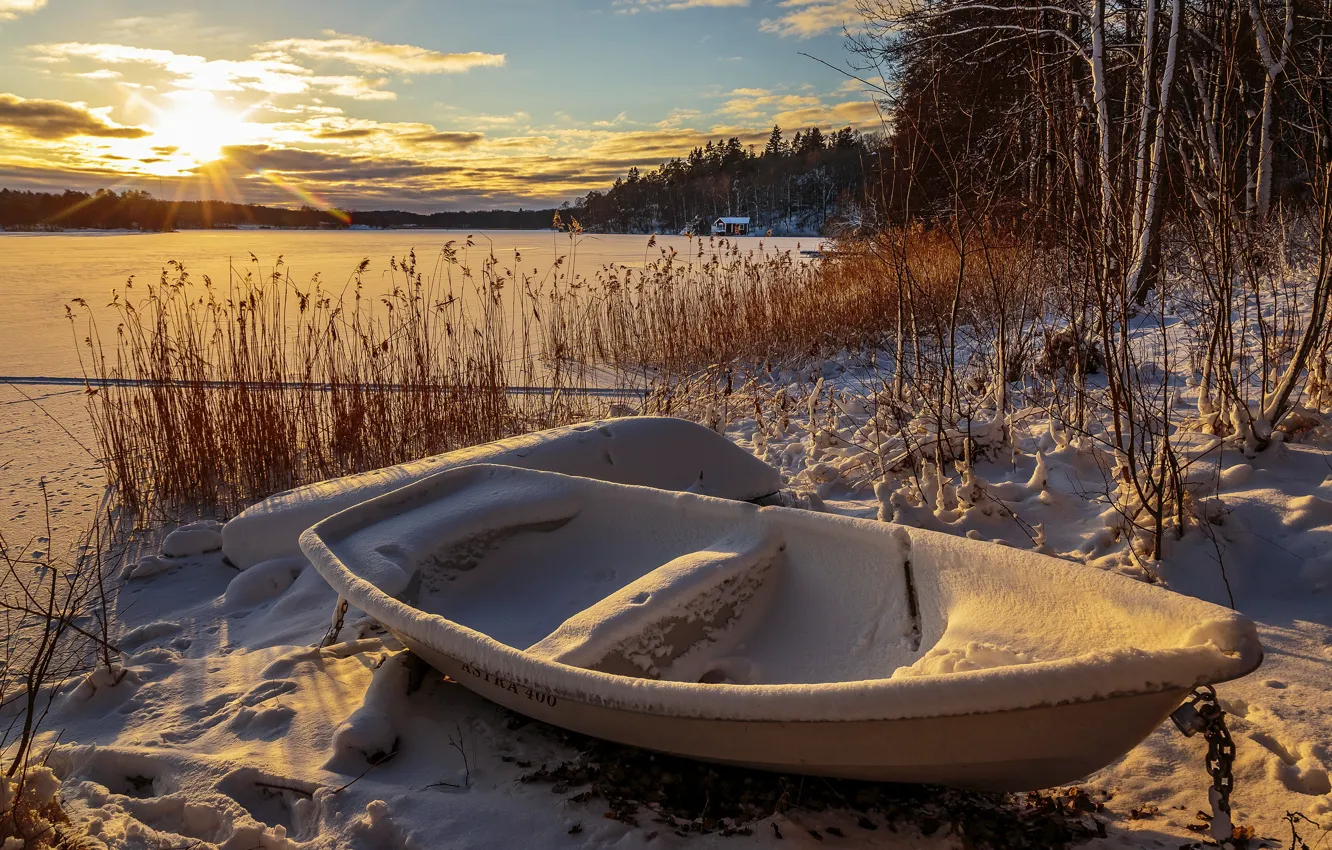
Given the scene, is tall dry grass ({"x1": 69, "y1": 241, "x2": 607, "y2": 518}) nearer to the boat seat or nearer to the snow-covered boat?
the snow-covered boat

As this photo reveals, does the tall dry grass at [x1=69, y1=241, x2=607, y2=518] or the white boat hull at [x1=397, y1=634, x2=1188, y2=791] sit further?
the tall dry grass at [x1=69, y1=241, x2=607, y2=518]

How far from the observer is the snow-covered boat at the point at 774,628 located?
1412 millimetres

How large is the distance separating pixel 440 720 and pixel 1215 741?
6.00ft

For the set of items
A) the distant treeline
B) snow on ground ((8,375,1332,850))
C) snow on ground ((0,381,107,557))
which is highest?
the distant treeline

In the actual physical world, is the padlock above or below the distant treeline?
below

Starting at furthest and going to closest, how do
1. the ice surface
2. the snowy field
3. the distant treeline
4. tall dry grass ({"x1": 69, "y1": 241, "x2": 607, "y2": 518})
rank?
the distant treeline → tall dry grass ({"x1": 69, "y1": 241, "x2": 607, "y2": 518}) → the ice surface → the snowy field

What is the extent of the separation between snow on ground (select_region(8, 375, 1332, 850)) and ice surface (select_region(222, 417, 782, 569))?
18 centimetres

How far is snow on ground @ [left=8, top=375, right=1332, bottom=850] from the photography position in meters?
1.79

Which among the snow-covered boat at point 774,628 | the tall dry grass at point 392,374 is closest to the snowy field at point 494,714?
the snow-covered boat at point 774,628

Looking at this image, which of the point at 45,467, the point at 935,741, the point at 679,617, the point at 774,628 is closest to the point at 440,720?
the point at 679,617

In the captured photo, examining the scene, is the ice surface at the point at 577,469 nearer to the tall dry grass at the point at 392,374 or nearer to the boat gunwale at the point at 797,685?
the tall dry grass at the point at 392,374

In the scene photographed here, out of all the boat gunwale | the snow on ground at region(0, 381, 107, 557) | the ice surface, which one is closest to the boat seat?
the boat gunwale

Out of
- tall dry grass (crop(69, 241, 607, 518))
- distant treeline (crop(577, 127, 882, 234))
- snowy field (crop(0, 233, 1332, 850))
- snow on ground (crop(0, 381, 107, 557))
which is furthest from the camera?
distant treeline (crop(577, 127, 882, 234))

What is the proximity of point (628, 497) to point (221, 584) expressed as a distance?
1.90 metres
